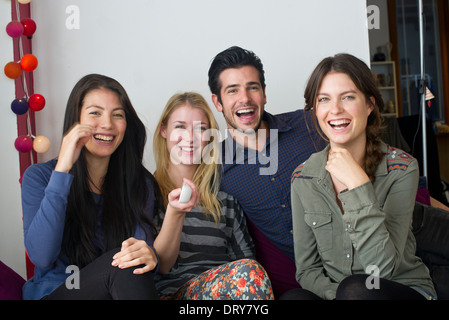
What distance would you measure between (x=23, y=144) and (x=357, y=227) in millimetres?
1386

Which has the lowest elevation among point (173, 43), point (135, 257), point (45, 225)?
point (135, 257)

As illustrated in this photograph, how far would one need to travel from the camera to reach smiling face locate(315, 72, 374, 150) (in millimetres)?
1494

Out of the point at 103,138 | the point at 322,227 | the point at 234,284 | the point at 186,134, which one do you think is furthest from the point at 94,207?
the point at 322,227

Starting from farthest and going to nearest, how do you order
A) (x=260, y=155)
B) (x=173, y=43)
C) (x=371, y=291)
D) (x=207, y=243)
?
(x=173, y=43)
(x=260, y=155)
(x=207, y=243)
(x=371, y=291)

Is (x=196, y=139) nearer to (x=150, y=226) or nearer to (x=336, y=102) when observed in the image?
(x=150, y=226)

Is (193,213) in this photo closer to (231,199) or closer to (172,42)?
(231,199)

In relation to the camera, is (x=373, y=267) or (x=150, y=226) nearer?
(x=373, y=267)

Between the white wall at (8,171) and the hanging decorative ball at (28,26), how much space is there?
0.32 feet

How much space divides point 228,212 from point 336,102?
659 mm

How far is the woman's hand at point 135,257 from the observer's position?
131 centimetres

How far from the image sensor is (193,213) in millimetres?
1844

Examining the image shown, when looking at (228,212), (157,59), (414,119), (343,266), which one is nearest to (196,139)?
(228,212)

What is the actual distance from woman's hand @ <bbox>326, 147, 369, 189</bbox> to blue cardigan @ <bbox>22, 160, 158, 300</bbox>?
71cm
